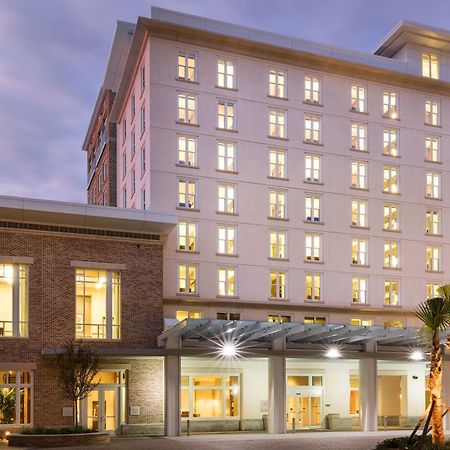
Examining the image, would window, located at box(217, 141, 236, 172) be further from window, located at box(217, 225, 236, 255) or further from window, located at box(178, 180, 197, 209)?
window, located at box(217, 225, 236, 255)

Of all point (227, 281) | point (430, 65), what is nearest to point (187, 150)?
point (227, 281)

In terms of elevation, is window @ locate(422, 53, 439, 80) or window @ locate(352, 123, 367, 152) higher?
window @ locate(422, 53, 439, 80)

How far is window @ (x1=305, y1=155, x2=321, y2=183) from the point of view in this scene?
51.5 meters

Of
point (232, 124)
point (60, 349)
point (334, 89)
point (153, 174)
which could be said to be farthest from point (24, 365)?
point (334, 89)

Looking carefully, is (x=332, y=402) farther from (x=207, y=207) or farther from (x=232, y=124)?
(x=232, y=124)

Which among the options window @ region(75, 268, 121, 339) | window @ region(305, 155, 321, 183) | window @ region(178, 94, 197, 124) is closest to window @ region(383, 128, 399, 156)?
window @ region(305, 155, 321, 183)

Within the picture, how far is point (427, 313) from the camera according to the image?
1009 inches

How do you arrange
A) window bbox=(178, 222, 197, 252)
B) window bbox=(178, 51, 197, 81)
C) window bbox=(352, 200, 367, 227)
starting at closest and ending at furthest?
window bbox=(178, 222, 197, 252), window bbox=(178, 51, 197, 81), window bbox=(352, 200, 367, 227)

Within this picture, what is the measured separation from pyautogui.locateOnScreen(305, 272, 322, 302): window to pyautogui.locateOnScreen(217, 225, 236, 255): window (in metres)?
5.51

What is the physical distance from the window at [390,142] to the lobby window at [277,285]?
1235 centimetres

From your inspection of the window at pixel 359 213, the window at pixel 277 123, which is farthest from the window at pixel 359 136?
the window at pixel 277 123

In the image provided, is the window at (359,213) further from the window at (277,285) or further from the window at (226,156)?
the window at (226,156)

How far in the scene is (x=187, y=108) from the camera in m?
48.8

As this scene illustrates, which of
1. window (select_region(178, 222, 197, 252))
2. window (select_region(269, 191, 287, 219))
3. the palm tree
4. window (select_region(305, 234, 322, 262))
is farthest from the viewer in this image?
window (select_region(305, 234, 322, 262))
